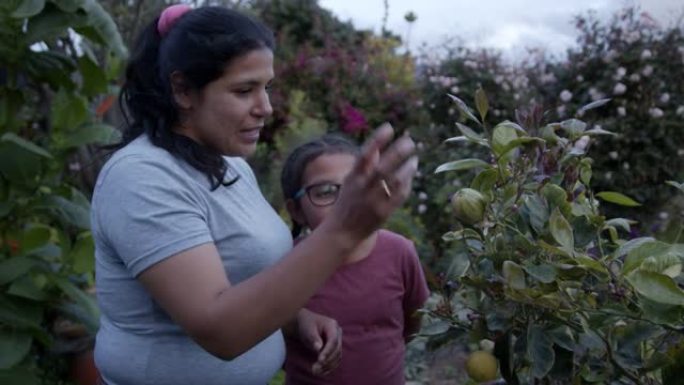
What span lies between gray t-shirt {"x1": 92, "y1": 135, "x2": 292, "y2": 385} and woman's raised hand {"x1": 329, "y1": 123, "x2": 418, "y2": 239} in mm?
289

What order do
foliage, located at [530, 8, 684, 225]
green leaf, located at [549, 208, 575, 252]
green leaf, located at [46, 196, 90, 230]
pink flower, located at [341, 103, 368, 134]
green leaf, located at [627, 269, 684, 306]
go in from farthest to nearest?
pink flower, located at [341, 103, 368, 134] → foliage, located at [530, 8, 684, 225] → green leaf, located at [46, 196, 90, 230] → green leaf, located at [549, 208, 575, 252] → green leaf, located at [627, 269, 684, 306]

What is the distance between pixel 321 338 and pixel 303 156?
0.51m

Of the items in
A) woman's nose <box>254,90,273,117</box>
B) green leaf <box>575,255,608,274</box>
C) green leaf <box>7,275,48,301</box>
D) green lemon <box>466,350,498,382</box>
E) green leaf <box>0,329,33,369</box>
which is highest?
green leaf <box>575,255,608,274</box>

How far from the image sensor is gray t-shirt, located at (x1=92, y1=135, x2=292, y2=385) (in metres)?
1.33

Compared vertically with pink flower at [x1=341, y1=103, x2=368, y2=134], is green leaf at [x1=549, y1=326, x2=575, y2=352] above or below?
above

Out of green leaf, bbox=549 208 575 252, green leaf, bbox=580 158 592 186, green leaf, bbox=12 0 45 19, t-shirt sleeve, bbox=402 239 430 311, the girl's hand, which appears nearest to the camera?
green leaf, bbox=549 208 575 252

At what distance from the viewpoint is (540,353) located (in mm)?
1198

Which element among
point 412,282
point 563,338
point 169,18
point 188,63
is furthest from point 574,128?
point 412,282

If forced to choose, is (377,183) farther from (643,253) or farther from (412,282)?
(412,282)

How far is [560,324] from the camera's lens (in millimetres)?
1226

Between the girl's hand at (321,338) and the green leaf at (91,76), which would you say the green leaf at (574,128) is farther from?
the green leaf at (91,76)

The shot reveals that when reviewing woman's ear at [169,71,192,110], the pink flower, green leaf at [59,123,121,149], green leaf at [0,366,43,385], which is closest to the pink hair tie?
woman's ear at [169,71,192,110]

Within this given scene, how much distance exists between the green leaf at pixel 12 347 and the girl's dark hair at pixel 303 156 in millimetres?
1170

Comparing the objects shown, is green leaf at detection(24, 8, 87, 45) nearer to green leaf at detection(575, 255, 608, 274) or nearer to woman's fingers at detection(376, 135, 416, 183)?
woman's fingers at detection(376, 135, 416, 183)
